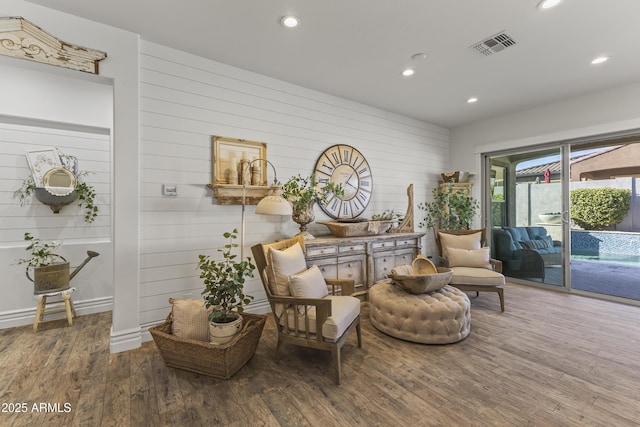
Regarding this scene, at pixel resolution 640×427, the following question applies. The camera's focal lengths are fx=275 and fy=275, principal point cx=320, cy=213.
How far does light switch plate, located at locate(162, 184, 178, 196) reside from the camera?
2797 mm

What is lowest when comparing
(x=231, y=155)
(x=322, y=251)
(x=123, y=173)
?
(x=322, y=251)

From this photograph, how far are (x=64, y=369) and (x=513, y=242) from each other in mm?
6092

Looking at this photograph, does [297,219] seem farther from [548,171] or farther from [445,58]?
[548,171]

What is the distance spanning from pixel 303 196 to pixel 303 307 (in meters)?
1.42

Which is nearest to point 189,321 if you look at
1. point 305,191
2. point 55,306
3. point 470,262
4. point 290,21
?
point 305,191

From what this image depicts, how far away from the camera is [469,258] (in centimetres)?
379

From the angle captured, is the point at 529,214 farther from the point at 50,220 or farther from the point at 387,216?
the point at 50,220

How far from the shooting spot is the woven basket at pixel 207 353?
6.67ft

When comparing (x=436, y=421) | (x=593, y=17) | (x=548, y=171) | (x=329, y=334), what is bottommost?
(x=436, y=421)

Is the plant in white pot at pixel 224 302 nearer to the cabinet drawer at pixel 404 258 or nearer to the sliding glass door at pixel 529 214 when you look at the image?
the cabinet drawer at pixel 404 258

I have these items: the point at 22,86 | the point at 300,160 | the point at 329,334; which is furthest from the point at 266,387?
the point at 22,86

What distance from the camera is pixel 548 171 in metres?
4.46

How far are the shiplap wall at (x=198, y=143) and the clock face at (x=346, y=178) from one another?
152mm

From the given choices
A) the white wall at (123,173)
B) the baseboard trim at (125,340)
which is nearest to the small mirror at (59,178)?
the white wall at (123,173)
